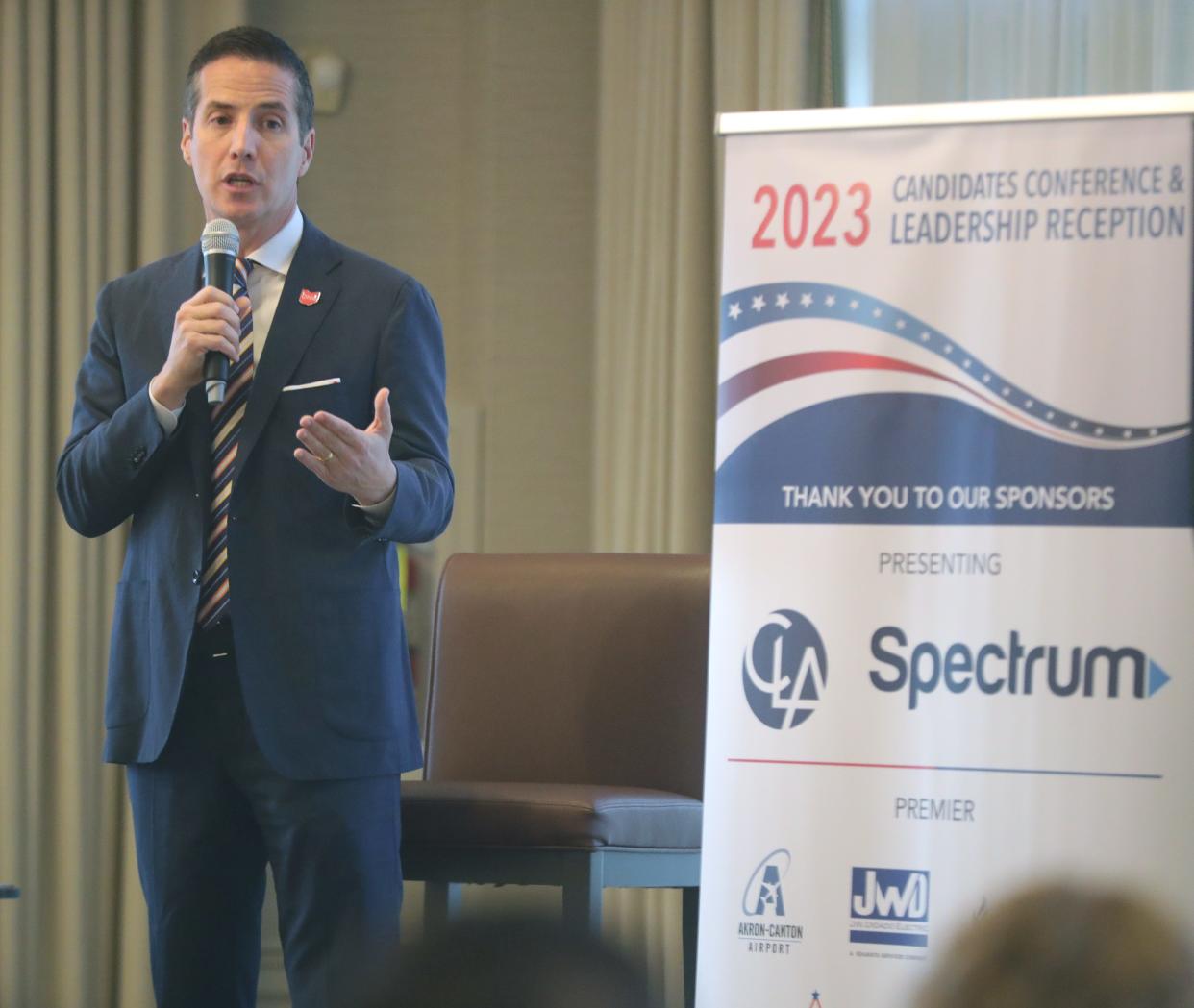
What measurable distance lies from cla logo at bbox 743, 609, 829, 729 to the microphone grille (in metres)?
0.92

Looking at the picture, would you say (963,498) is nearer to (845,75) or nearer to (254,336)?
(254,336)

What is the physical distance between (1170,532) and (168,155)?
3114mm

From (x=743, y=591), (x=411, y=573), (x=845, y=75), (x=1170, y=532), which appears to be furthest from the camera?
(x=411, y=573)

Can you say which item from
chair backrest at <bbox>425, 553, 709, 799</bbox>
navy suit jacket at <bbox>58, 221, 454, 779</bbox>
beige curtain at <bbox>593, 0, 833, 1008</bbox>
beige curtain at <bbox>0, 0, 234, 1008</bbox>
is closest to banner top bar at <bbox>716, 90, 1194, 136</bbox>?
navy suit jacket at <bbox>58, 221, 454, 779</bbox>

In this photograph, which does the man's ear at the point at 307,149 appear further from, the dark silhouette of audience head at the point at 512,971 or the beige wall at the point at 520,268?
the beige wall at the point at 520,268

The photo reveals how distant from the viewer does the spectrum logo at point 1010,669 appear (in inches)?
90.6

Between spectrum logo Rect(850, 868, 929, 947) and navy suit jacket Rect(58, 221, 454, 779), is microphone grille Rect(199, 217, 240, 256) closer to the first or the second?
navy suit jacket Rect(58, 221, 454, 779)

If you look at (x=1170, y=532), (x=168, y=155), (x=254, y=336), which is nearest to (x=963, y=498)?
(x=1170, y=532)

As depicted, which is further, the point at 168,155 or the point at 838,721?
the point at 168,155

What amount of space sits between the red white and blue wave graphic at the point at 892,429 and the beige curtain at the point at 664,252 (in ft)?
6.13

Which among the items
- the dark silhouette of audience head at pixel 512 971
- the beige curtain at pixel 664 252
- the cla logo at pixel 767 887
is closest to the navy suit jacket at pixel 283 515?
the cla logo at pixel 767 887

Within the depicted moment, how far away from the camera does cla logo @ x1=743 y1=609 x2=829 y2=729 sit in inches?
95.0

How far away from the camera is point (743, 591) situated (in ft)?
8.05

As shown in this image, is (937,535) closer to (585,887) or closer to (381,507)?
(381,507)
